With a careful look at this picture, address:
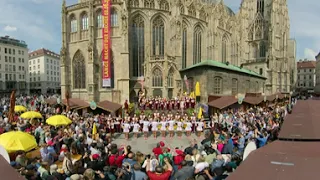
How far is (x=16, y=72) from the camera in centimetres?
6669

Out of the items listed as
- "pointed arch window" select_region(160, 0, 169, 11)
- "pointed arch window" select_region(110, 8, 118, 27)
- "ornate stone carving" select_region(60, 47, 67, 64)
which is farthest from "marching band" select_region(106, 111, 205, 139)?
"pointed arch window" select_region(160, 0, 169, 11)

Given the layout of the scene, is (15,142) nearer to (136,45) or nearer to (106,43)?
(106,43)

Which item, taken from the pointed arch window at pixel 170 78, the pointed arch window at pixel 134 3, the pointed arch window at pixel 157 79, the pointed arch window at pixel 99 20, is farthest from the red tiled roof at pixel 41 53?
the pointed arch window at pixel 170 78

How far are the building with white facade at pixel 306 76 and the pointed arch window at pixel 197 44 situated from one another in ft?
230

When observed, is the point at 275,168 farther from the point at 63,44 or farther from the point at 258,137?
the point at 63,44

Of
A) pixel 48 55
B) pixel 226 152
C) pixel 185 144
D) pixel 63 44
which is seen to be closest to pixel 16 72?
pixel 48 55

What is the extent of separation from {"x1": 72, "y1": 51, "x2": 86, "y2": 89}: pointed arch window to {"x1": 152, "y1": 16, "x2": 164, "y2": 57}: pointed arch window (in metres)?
11.9

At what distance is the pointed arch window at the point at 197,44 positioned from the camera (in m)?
40.7

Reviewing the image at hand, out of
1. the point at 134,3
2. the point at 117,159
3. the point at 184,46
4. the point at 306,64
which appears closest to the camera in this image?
the point at 117,159

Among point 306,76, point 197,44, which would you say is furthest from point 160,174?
point 306,76

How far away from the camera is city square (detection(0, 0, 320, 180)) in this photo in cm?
583

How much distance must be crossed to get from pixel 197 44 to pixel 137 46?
1184 cm

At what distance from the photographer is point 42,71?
78.2 metres

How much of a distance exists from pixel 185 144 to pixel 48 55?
3112 inches
